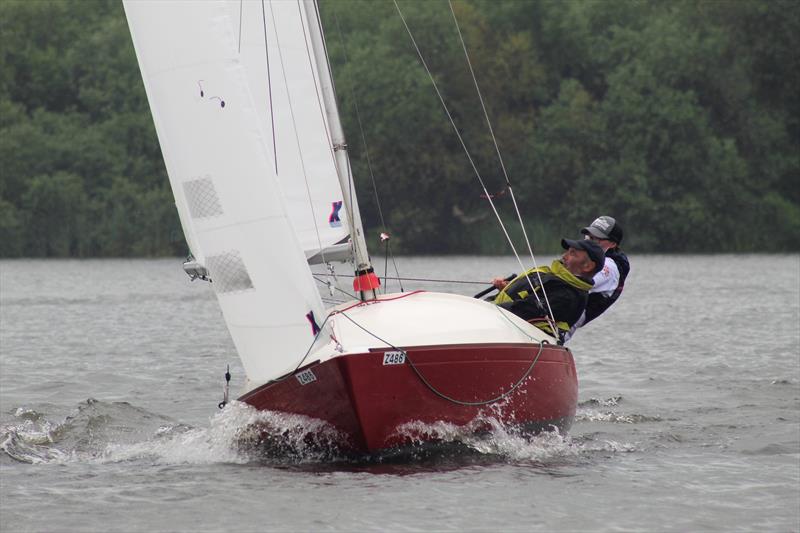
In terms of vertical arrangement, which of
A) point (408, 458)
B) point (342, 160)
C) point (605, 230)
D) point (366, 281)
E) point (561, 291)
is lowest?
point (408, 458)

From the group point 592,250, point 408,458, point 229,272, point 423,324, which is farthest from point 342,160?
point 408,458

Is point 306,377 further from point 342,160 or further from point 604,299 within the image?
point 604,299

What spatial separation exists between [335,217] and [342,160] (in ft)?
4.68

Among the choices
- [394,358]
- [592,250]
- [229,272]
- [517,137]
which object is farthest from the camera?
[517,137]

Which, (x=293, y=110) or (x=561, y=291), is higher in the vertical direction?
(x=293, y=110)

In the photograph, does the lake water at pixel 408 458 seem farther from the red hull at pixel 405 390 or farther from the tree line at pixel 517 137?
the tree line at pixel 517 137

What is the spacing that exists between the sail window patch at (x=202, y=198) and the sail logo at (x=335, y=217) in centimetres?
263

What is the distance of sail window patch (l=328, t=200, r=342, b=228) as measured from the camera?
38.6 feet

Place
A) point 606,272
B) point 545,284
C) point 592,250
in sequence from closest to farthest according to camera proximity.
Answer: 1. point 592,250
2. point 545,284
3. point 606,272

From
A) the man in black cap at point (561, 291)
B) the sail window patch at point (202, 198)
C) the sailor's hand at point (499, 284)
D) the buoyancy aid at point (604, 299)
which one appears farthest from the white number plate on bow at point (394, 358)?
the buoyancy aid at point (604, 299)

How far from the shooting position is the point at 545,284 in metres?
10.2

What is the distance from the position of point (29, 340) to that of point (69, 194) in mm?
33569

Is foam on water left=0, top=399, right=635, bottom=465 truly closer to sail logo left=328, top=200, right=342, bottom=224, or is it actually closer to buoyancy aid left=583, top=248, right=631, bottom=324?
buoyancy aid left=583, top=248, right=631, bottom=324

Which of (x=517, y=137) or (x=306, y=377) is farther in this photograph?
(x=517, y=137)
